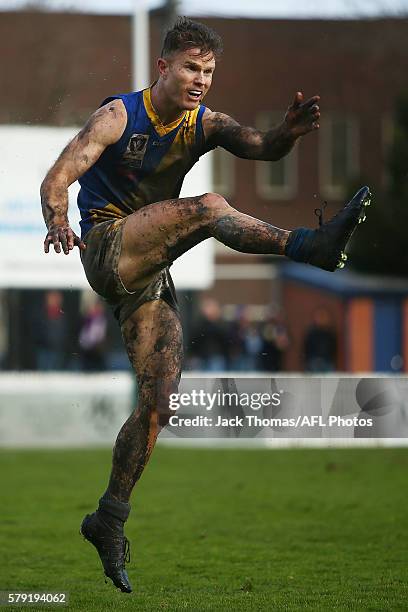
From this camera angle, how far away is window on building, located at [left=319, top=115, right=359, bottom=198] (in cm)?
1549

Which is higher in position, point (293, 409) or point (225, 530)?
point (293, 409)

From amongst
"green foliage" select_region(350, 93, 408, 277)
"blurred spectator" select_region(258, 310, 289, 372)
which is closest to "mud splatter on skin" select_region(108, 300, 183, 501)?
"blurred spectator" select_region(258, 310, 289, 372)

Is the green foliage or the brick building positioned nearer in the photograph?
the brick building

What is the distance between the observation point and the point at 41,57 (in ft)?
54.6

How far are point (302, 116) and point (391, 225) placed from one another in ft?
35.5

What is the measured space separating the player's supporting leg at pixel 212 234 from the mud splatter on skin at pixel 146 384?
0.30m

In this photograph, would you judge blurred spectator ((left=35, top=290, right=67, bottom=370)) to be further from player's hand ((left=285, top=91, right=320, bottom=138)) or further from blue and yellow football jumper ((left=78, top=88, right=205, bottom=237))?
player's hand ((left=285, top=91, right=320, bottom=138))

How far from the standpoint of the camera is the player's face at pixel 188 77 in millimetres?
6863

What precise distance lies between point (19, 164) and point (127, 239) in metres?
10.3

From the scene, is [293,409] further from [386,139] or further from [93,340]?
[386,139]

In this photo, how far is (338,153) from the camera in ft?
58.2

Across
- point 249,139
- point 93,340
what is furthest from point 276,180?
point 249,139

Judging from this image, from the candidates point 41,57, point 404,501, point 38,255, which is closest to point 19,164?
point 41,57

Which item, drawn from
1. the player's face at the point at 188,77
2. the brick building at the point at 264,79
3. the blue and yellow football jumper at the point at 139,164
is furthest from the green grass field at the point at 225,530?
the player's face at the point at 188,77
